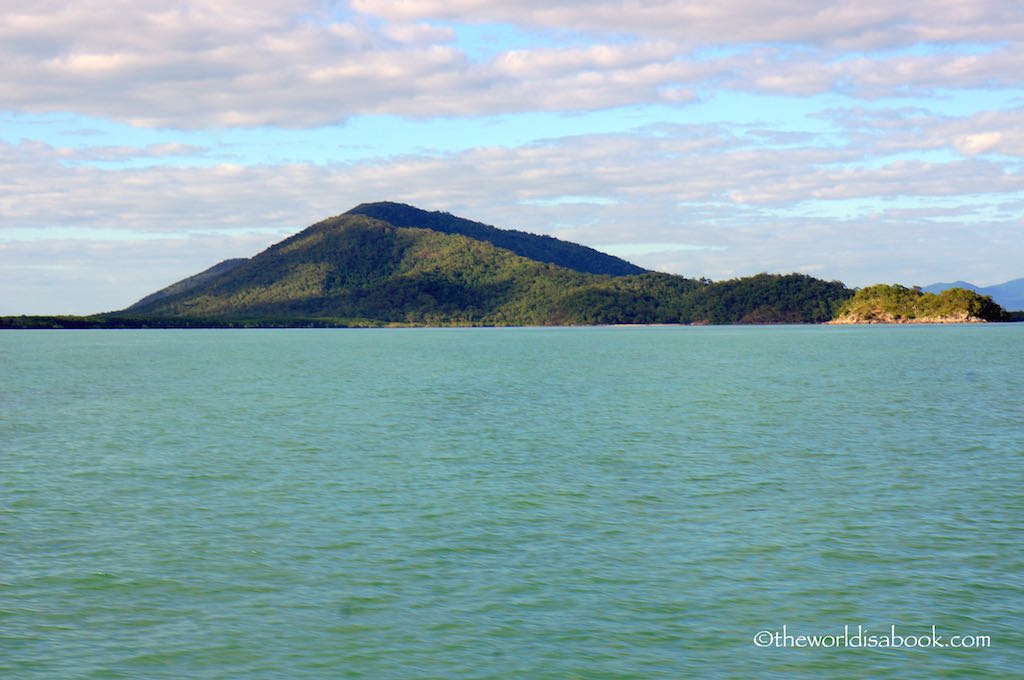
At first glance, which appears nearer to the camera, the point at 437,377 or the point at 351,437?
the point at 351,437

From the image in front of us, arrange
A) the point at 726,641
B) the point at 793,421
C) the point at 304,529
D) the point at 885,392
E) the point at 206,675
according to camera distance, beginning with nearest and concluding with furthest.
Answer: the point at 206,675 → the point at 726,641 → the point at 304,529 → the point at 793,421 → the point at 885,392

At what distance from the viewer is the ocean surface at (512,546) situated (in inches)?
742

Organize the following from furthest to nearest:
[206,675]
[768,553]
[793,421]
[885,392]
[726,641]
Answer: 1. [885,392]
2. [793,421]
3. [768,553]
4. [726,641]
5. [206,675]

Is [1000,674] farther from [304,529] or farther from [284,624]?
[304,529]

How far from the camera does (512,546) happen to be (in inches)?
1062

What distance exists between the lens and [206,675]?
1766 centimetres

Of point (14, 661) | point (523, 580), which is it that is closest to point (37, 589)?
point (14, 661)

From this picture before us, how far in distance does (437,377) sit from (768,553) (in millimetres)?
84514

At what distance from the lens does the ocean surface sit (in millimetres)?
18859

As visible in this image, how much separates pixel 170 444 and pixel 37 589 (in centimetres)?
2775

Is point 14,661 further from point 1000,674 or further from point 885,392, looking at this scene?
point 885,392

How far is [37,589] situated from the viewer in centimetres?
2286

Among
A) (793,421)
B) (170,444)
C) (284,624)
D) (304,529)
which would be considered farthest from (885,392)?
(284,624)

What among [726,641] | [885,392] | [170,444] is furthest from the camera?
[885,392]
